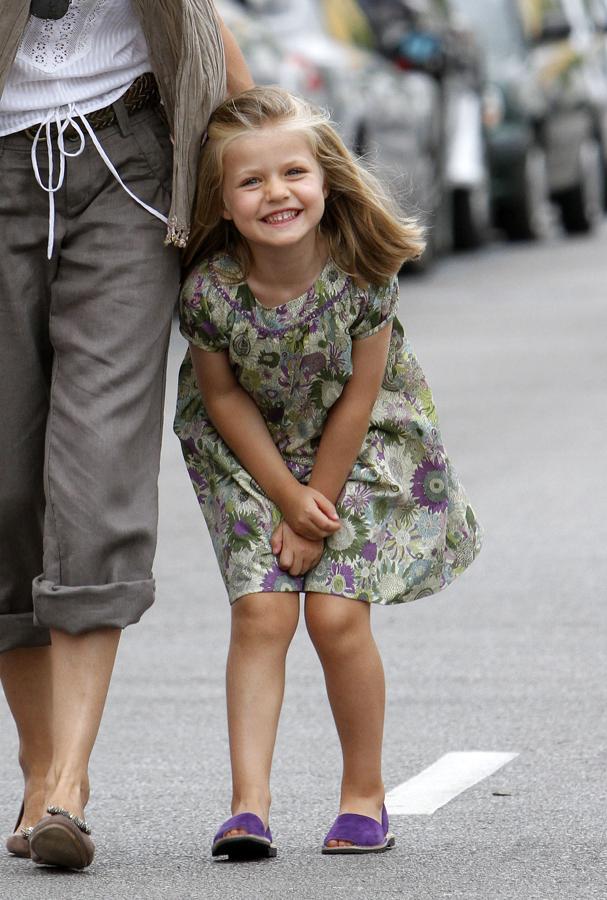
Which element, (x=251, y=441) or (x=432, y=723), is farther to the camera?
(x=432, y=723)

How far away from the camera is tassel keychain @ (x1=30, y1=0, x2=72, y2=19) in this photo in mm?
3773

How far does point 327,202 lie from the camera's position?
12.9 ft

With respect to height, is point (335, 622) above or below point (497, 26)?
below

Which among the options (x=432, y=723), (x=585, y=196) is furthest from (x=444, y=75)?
(x=432, y=723)

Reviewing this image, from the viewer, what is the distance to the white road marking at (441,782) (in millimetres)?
4297

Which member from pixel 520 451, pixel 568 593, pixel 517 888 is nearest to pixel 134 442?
pixel 517 888

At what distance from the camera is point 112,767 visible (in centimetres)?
471

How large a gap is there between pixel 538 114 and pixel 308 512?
14.6 meters

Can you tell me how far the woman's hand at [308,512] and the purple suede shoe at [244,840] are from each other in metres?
0.49

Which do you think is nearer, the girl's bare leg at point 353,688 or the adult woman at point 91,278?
the adult woman at point 91,278

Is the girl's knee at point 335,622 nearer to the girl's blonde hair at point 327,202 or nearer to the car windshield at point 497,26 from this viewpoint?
the girl's blonde hair at point 327,202

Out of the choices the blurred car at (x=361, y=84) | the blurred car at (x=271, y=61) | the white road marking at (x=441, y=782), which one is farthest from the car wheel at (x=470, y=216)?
the white road marking at (x=441, y=782)

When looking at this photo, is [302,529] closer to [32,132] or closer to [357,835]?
[357,835]

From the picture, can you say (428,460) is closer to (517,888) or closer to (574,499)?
(517,888)
